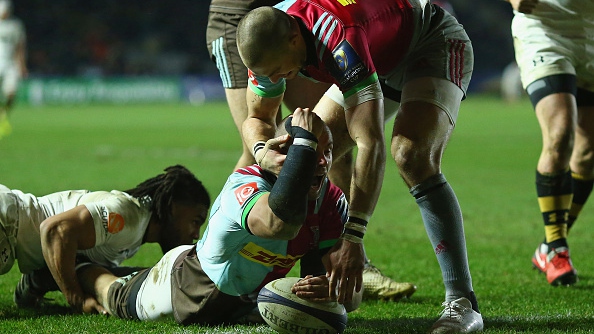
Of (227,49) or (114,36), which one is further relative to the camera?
(114,36)

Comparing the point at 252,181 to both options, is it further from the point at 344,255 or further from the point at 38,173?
the point at 38,173

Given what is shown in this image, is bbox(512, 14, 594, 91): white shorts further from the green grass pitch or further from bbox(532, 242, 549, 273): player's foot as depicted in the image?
the green grass pitch

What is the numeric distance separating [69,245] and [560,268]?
286cm

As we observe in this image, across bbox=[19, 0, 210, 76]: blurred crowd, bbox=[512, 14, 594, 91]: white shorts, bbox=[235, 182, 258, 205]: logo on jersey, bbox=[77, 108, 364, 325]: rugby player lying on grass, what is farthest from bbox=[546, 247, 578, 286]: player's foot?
bbox=[19, 0, 210, 76]: blurred crowd

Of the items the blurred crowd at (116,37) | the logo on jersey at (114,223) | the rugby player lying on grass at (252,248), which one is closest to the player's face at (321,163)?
the rugby player lying on grass at (252,248)

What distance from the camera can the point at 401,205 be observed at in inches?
356

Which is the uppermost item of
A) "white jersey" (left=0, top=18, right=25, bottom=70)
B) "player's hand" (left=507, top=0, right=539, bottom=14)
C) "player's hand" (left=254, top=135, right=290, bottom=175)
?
"player's hand" (left=507, top=0, right=539, bottom=14)

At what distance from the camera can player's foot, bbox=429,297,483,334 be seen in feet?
13.0

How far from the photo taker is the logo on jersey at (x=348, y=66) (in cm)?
371

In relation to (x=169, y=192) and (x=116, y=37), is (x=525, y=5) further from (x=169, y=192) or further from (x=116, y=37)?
(x=116, y=37)

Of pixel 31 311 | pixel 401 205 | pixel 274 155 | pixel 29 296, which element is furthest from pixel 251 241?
pixel 401 205

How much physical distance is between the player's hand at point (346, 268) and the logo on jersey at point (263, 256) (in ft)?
1.51

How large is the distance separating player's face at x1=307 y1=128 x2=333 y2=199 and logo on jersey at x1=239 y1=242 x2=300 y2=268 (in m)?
0.37

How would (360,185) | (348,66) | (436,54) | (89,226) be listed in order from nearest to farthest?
(360,185) → (348,66) → (436,54) → (89,226)
